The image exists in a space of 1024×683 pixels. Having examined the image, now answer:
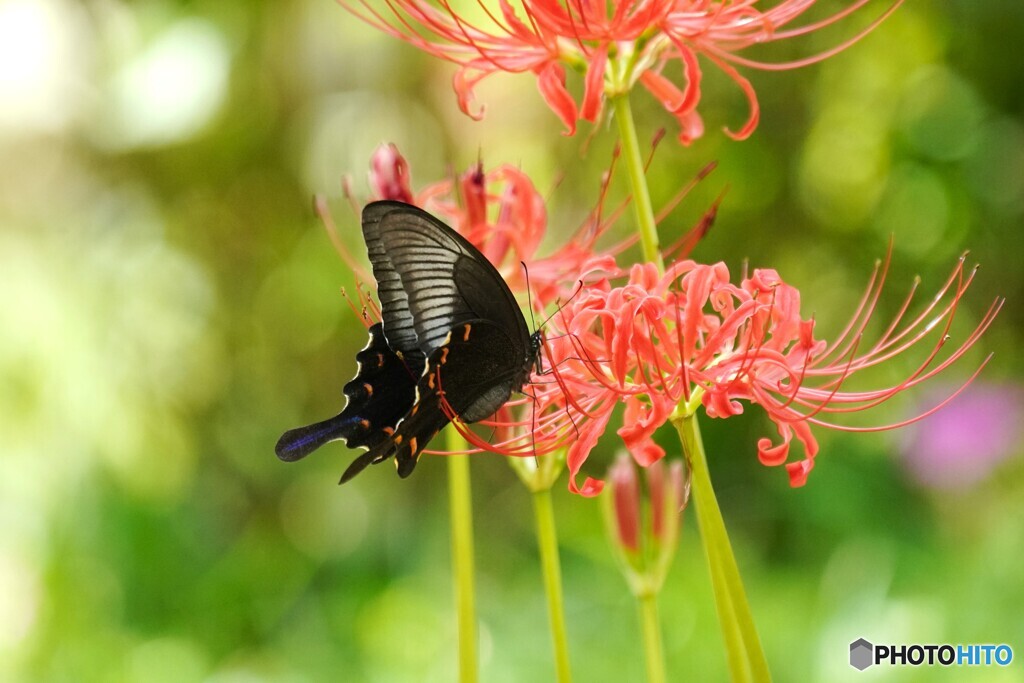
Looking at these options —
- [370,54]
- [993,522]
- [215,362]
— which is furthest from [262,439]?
[993,522]

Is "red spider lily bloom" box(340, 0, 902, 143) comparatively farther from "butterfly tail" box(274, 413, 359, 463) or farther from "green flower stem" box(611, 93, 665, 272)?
"butterfly tail" box(274, 413, 359, 463)

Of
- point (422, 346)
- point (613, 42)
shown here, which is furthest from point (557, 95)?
point (422, 346)

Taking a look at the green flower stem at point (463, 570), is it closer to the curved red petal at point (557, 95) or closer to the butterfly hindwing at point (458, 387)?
the butterfly hindwing at point (458, 387)

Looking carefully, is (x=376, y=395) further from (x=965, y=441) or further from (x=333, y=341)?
(x=333, y=341)

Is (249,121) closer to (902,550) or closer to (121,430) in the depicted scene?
(121,430)

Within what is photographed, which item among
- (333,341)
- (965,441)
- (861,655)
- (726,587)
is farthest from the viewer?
(333,341)

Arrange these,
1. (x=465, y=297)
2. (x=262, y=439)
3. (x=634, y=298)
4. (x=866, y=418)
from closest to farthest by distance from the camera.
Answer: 1. (x=634, y=298)
2. (x=465, y=297)
3. (x=866, y=418)
4. (x=262, y=439)

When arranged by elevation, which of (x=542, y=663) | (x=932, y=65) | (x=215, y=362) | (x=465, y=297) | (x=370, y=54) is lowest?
(x=542, y=663)

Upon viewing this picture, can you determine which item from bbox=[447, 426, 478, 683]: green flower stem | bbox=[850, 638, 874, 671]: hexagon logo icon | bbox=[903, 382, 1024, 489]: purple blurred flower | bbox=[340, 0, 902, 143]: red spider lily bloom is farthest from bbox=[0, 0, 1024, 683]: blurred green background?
bbox=[340, 0, 902, 143]: red spider lily bloom
